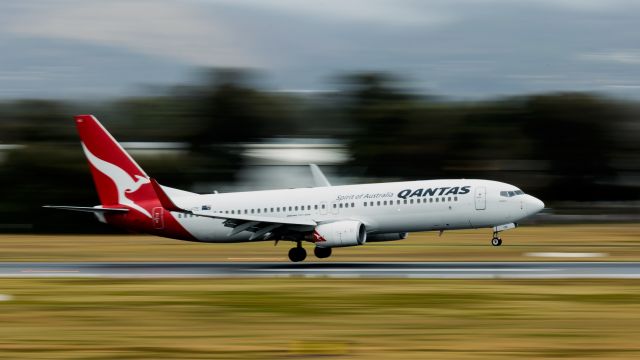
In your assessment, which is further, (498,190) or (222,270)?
(498,190)

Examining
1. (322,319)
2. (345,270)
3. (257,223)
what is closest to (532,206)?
(345,270)

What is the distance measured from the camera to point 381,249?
55094 mm

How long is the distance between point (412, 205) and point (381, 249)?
13.3 meters

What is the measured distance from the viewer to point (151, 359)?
59.5ft

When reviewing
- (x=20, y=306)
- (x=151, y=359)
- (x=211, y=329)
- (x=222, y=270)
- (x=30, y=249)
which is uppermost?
(x=30, y=249)

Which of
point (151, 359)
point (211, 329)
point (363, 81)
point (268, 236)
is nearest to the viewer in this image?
point (151, 359)

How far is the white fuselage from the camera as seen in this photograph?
42062mm

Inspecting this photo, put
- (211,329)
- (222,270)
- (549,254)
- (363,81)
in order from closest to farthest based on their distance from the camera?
1. (211,329)
2. (222,270)
3. (549,254)
4. (363,81)

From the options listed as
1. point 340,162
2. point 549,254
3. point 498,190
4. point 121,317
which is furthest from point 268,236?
point 340,162

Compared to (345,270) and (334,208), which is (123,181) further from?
(345,270)

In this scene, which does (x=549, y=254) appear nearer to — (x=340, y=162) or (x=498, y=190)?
(x=498, y=190)

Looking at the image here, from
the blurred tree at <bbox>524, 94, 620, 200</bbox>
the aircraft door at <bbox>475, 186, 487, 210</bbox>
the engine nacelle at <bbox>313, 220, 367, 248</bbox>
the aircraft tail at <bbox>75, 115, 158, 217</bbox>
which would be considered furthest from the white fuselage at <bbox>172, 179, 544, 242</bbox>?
the blurred tree at <bbox>524, 94, 620, 200</bbox>

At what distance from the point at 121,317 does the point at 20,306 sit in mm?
4158

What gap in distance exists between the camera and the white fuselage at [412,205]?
42.1 meters
